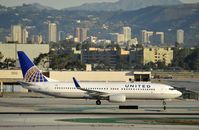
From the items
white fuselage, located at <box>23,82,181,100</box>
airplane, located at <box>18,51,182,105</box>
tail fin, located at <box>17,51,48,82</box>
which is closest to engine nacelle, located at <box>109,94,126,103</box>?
airplane, located at <box>18,51,182,105</box>

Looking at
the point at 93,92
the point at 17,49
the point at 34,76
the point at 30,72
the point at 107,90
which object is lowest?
the point at 93,92

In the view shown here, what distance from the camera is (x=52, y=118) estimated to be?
5141 cm

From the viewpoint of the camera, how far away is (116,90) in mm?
69938

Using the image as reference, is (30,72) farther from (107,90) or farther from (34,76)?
(107,90)

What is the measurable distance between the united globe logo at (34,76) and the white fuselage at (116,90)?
1469 mm

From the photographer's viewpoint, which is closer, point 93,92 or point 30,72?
point 93,92

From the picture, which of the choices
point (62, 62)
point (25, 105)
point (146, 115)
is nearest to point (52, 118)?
point (146, 115)

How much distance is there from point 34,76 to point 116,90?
11352mm

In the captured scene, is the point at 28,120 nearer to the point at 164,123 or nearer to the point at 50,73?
the point at 164,123

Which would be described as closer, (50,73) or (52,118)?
(52,118)

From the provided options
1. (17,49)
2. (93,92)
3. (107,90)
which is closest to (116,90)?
(107,90)

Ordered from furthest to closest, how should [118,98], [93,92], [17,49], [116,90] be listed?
1. [17,49]
2. [93,92]
3. [116,90]
4. [118,98]

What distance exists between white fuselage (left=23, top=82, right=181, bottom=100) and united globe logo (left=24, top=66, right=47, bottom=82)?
1469mm

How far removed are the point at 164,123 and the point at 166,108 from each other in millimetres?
16362
